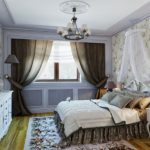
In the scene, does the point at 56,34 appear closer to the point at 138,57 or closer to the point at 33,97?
the point at 33,97

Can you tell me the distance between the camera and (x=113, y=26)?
5074 mm

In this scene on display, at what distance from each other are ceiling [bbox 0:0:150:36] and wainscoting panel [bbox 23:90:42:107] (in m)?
1.99

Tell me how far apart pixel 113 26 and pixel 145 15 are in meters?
1.07

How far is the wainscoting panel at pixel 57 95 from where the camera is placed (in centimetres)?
581

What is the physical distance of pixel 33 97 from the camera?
5656 mm

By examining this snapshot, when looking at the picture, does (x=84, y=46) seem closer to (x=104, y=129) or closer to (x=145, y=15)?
(x=145, y=15)

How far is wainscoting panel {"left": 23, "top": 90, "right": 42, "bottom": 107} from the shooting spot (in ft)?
18.4

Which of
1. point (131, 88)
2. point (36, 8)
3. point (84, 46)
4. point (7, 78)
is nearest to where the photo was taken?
point (36, 8)

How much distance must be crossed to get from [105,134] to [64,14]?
2.77 metres

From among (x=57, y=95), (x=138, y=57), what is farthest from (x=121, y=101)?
(x=57, y=95)

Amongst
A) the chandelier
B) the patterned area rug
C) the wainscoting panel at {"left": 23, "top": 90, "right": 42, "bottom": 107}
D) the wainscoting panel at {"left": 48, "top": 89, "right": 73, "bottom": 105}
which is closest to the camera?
the patterned area rug

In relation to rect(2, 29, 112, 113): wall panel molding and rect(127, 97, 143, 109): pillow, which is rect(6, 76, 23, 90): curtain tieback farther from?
rect(127, 97, 143, 109): pillow

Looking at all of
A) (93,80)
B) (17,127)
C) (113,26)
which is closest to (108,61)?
(93,80)

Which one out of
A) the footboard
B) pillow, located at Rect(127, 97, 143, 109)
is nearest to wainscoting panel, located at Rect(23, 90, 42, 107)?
the footboard
